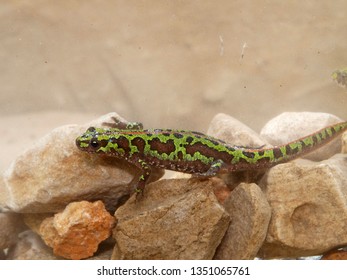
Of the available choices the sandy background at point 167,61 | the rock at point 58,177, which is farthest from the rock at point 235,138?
the rock at point 58,177

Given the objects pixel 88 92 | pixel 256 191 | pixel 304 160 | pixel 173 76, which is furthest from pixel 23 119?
pixel 304 160

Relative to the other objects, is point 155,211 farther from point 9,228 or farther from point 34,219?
point 9,228

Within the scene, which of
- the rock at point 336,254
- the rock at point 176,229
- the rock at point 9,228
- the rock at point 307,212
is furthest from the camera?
the rock at point 9,228

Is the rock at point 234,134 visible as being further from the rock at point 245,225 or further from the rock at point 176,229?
the rock at point 176,229

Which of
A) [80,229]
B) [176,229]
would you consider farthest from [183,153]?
[80,229]

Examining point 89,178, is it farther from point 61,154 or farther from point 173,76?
point 173,76

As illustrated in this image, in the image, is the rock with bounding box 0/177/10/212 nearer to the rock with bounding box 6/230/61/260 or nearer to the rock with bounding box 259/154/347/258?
the rock with bounding box 6/230/61/260
